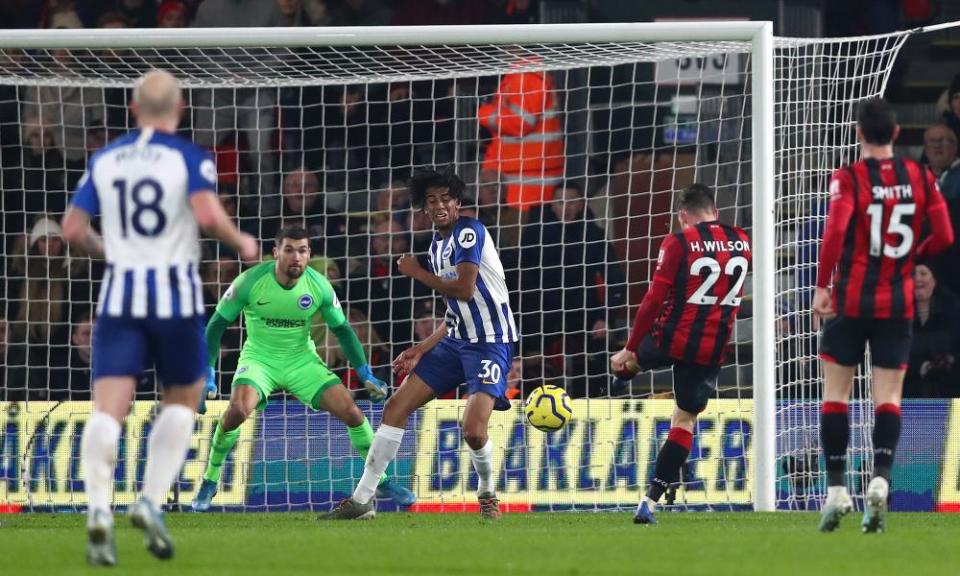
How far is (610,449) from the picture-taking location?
40.0 feet

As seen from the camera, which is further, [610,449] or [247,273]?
[610,449]

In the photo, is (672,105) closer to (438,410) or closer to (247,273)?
(438,410)

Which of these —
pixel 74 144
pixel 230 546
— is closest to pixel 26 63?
pixel 74 144

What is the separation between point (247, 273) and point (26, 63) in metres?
3.19

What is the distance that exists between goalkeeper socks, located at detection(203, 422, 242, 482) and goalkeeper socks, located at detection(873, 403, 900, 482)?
419 centimetres

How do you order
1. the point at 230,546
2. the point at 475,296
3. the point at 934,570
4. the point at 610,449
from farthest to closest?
1. the point at 610,449
2. the point at 475,296
3. the point at 230,546
4. the point at 934,570

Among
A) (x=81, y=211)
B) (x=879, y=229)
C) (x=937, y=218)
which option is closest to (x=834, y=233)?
(x=879, y=229)

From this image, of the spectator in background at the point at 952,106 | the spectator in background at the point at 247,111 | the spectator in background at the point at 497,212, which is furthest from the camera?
the spectator in background at the point at 247,111

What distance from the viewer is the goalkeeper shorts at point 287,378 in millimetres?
11344

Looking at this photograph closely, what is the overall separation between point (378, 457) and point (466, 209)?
4.44 metres

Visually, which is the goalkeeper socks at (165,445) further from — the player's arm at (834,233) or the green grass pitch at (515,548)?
the player's arm at (834,233)

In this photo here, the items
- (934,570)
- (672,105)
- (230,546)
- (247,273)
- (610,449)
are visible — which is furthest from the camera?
(672,105)

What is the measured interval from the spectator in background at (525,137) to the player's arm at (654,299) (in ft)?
12.8

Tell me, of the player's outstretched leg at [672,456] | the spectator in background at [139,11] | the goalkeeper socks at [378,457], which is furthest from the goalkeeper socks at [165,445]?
the spectator in background at [139,11]
